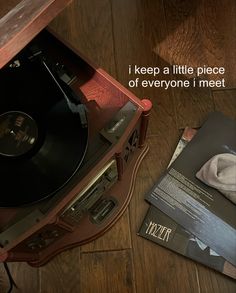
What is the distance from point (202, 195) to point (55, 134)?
0.42m

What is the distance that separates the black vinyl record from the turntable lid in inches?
11.8

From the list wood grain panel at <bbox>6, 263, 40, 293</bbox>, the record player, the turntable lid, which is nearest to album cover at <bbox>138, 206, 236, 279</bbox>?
the record player

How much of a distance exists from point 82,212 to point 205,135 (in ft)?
1.34

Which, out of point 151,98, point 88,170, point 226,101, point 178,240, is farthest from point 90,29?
point 178,240

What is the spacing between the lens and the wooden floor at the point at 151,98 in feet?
3.20

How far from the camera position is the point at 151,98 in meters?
1.12

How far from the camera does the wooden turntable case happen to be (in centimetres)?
51

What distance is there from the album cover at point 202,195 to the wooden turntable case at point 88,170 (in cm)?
10

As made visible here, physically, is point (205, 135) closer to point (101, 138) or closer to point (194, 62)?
point (194, 62)

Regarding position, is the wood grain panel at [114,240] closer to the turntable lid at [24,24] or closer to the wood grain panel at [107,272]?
the wood grain panel at [107,272]

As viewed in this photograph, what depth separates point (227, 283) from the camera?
0.96m

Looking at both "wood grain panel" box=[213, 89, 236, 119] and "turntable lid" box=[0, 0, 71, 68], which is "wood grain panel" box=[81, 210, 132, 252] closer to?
"wood grain panel" box=[213, 89, 236, 119]

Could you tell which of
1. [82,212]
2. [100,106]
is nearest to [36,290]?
[82,212]

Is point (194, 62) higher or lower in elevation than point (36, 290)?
higher
